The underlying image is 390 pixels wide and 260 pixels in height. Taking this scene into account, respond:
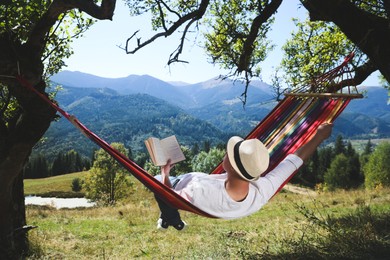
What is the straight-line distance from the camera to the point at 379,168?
4934cm

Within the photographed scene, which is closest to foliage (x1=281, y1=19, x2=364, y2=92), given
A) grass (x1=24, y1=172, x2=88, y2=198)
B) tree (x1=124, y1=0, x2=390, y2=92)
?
tree (x1=124, y1=0, x2=390, y2=92)

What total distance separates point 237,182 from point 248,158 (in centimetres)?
26

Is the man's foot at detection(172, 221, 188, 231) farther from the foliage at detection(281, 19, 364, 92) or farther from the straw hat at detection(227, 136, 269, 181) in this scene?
the foliage at detection(281, 19, 364, 92)

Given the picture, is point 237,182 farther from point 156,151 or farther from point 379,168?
point 379,168

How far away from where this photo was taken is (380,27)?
438 cm

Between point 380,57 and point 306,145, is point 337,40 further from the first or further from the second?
point 306,145

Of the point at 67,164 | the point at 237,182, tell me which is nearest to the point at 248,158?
the point at 237,182

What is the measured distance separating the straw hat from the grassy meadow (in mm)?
897

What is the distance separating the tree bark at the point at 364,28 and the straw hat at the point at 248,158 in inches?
101

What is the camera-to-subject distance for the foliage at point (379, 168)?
47925mm

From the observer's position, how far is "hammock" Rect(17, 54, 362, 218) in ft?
10.5

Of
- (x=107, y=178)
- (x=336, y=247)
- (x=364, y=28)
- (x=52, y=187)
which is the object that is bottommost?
(x=52, y=187)

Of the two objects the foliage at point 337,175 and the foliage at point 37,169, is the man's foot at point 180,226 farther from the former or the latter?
the foliage at point 37,169

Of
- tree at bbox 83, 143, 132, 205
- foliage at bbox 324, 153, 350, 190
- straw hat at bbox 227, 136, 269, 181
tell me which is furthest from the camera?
foliage at bbox 324, 153, 350, 190
